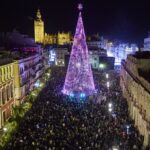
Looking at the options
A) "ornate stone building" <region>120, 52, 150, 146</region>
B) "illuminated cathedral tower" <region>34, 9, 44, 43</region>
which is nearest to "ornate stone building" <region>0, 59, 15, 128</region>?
"ornate stone building" <region>120, 52, 150, 146</region>

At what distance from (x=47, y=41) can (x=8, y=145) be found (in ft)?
541

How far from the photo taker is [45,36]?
192500mm

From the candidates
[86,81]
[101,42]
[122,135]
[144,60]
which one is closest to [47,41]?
[101,42]

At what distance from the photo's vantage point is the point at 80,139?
30.5 m

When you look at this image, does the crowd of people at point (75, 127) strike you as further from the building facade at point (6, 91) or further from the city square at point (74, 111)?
the building facade at point (6, 91)

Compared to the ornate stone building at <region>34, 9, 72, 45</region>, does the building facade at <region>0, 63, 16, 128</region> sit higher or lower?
lower

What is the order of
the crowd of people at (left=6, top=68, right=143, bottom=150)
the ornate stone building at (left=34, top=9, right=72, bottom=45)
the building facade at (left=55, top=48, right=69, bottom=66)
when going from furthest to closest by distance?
the ornate stone building at (left=34, top=9, right=72, bottom=45), the building facade at (left=55, top=48, right=69, bottom=66), the crowd of people at (left=6, top=68, right=143, bottom=150)

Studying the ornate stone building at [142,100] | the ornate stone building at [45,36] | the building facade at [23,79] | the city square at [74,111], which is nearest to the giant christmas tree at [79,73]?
the city square at [74,111]

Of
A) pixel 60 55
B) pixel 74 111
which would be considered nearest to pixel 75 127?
pixel 74 111

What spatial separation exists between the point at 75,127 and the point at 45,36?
161 metres

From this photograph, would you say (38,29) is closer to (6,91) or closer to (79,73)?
(79,73)

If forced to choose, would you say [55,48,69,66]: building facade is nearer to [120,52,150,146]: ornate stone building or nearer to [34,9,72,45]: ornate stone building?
[34,9,72,45]: ornate stone building

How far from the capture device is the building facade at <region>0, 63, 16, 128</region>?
40619 mm

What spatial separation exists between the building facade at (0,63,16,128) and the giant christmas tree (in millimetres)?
13875
